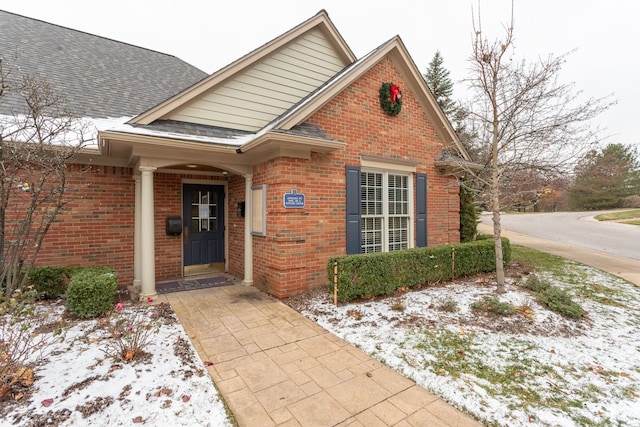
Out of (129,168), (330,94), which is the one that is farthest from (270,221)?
(129,168)

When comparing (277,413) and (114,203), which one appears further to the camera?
(114,203)

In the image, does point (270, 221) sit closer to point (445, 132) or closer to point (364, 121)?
point (364, 121)

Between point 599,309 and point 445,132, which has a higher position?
point 445,132

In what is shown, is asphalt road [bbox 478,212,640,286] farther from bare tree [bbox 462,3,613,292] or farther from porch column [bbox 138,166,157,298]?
porch column [bbox 138,166,157,298]

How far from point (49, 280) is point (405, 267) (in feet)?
21.8

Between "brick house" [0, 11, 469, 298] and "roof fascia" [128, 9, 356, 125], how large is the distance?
0.03 m

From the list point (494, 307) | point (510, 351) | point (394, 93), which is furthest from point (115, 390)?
point (394, 93)

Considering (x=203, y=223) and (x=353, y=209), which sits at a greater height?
(x=353, y=209)

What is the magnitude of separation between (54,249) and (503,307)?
831 cm

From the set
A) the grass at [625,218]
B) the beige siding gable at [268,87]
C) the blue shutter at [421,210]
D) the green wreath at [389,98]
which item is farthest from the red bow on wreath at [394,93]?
the grass at [625,218]

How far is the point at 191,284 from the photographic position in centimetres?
652

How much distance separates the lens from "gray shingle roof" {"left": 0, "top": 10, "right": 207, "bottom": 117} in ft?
22.1

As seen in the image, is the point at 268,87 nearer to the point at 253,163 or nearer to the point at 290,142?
the point at 253,163

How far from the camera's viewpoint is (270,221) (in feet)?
18.9
